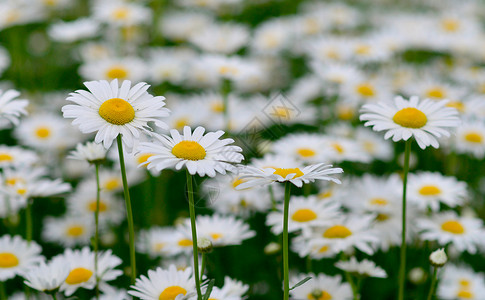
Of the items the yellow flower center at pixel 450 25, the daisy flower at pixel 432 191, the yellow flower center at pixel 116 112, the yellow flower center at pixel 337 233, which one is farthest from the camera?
the yellow flower center at pixel 450 25

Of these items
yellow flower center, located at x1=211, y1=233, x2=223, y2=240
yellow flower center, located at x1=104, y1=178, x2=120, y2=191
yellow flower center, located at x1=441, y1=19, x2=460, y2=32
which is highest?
yellow flower center, located at x1=441, y1=19, x2=460, y2=32

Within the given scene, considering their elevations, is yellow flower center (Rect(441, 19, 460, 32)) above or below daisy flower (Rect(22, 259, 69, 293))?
above

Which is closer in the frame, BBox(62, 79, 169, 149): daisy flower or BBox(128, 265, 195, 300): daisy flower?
BBox(62, 79, 169, 149): daisy flower

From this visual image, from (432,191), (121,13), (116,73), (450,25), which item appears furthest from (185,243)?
(450,25)

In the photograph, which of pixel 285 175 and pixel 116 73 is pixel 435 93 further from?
pixel 285 175

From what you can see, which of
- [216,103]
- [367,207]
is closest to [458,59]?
[216,103]

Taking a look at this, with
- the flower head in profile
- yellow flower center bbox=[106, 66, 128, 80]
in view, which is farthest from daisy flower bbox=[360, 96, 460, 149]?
yellow flower center bbox=[106, 66, 128, 80]

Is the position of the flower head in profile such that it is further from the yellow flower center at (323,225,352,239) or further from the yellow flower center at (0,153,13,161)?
the yellow flower center at (0,153,13,161)

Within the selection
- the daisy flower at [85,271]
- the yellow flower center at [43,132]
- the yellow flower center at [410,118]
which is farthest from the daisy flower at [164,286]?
the yellow flower center at [43,132]

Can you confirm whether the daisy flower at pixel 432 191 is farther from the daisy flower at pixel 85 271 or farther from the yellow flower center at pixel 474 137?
the daisy flower at pixel 85 271
